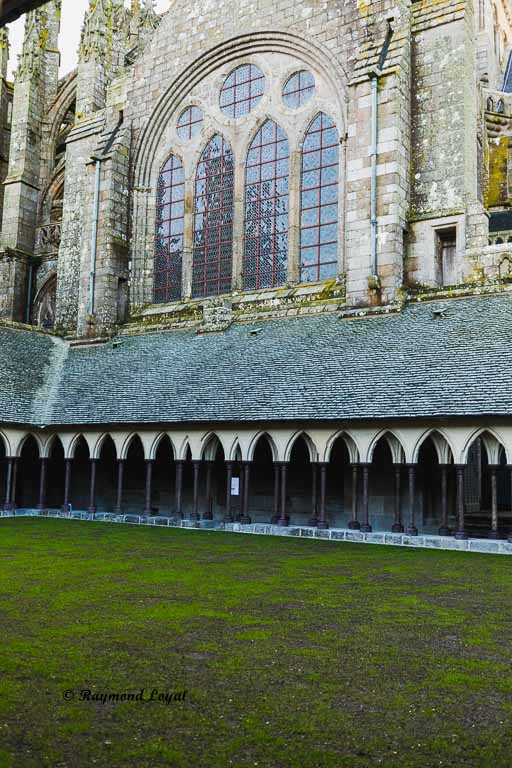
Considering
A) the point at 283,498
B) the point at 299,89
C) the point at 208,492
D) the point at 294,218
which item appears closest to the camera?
the point at 283,498

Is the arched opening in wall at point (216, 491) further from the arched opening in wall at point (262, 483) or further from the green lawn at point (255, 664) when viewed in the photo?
the green lawn at point (255, 664)

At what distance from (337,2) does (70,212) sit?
12254mm

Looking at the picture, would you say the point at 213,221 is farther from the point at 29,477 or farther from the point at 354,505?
the point at 354,505

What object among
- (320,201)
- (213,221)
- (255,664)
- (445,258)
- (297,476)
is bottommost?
(255,664)

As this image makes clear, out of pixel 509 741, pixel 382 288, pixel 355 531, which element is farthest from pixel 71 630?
pixel 382 288

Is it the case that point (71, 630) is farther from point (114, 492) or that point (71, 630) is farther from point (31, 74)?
point (31, 74)

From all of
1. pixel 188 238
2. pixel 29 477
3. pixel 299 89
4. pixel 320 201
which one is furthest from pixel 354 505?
pixel 299 89

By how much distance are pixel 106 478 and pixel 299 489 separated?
22.4 feet

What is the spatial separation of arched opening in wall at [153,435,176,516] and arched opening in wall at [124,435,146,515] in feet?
1.62

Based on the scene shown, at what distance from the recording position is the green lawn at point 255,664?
15.5ft

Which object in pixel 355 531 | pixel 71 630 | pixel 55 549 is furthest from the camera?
pixel 355 531

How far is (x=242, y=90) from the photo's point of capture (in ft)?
90.7

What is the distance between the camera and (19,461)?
24016mm

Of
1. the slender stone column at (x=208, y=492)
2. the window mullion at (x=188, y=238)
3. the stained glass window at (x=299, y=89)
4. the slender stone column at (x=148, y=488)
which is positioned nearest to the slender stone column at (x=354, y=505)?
the slender stone column at (x=208, y=492)
